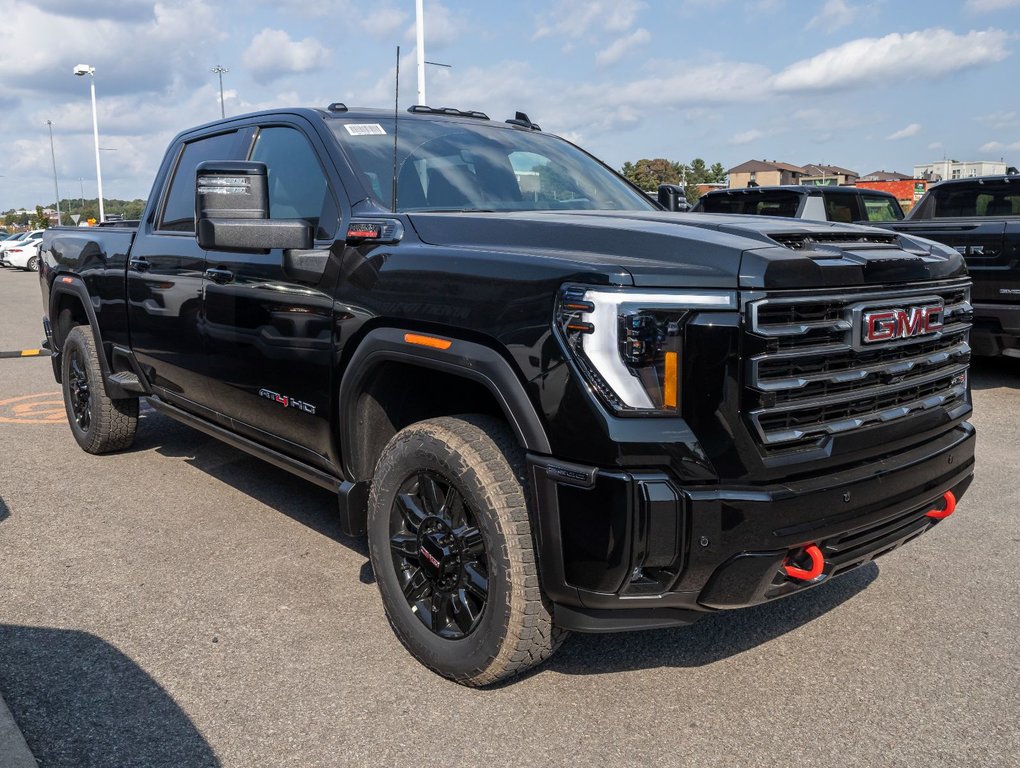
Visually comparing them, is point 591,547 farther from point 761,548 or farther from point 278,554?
point 278,554

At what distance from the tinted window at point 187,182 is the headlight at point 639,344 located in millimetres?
2875

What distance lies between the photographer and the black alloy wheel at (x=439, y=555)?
9.63ft

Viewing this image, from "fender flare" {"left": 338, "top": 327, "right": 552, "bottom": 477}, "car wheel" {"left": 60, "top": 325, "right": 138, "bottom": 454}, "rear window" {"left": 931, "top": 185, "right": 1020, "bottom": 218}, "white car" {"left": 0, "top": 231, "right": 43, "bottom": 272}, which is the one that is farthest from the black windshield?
"white car" {"left": 0, "top": 231, "right": 43, "bottom": 272}

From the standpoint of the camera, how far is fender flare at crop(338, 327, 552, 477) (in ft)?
8.67

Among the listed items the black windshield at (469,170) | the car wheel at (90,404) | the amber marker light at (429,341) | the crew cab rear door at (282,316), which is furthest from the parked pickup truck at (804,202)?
the amber marker light at (429,341)

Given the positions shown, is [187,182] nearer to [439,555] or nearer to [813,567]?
[439,555]

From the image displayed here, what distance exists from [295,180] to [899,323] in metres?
2.51

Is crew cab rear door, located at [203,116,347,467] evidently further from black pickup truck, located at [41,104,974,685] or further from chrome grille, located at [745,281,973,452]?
chrome grille, located at [745,281,973,452]

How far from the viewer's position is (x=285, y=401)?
12.5 feet

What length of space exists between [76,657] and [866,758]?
264 centimetres

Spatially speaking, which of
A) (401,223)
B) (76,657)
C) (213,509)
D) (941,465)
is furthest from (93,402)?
(941,465)

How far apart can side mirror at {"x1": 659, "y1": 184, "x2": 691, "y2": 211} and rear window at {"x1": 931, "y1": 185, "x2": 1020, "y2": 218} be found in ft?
18.0

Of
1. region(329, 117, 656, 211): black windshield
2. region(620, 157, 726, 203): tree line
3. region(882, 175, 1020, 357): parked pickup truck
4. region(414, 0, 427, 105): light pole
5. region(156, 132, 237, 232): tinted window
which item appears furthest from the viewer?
region(620, 157, 726, 203): tree line

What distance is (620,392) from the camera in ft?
8.11
